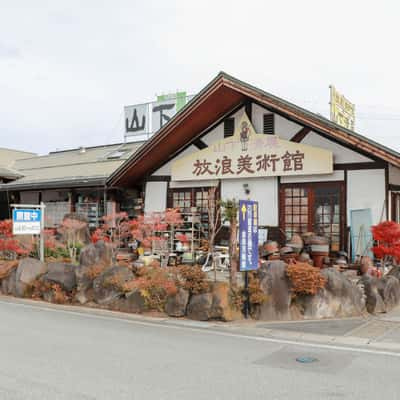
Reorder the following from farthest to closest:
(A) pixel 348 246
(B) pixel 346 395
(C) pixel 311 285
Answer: (A) pixel 348 246 < (C) pixel 311 285 < (B) pixel 346 395

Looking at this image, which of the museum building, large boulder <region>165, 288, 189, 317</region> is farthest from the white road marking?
the museum building

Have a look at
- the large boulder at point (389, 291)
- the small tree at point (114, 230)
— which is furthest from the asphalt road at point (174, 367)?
the small tree at point (114, 230)

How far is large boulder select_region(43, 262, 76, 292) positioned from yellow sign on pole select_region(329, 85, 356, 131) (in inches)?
567

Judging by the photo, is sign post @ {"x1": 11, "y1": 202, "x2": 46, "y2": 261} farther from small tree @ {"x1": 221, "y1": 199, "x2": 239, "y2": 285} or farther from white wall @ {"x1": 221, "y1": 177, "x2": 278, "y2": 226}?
white wall @ {"x1": 221, "y1": 177, "x2": 278, "y2": 226}

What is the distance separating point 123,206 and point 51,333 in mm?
11817

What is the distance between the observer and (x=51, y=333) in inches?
324

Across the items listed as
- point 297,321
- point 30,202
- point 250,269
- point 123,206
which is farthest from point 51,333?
point 30,202

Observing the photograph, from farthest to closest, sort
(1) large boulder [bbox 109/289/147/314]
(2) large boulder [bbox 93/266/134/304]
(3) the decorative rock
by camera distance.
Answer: (3) the decorative rock
(2) large boulder [bbox 93/266/134/304]
(1) large boulder [bbox 109/289/147/314]

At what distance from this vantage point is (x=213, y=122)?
1653cm

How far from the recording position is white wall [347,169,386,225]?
13.4 metres

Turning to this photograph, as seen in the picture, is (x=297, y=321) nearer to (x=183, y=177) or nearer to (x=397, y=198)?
(x=397, y=198)

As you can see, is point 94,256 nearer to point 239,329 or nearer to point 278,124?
point 239,329

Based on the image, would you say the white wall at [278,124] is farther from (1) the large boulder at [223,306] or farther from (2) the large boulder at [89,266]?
(1) the large boulder at [223,306]

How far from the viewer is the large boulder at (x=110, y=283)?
10789 mm
